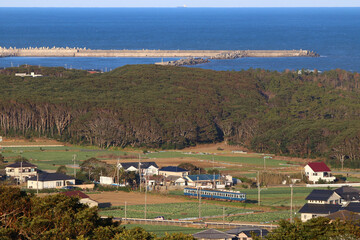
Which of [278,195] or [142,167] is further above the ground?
[142,167]

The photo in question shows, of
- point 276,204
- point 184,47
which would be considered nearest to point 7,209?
point 276,204

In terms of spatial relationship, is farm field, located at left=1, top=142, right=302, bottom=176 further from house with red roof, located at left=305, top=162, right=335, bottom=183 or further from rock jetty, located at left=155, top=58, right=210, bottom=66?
rock jetty, located at left=155, top=58, right=210, bottom=66

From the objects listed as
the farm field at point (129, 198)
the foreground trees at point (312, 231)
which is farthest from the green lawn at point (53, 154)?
the foreground trees at point (312, 231)

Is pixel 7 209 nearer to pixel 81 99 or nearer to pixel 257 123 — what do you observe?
pixel 257 123

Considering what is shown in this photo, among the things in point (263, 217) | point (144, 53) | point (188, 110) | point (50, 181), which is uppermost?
point (144, 53)

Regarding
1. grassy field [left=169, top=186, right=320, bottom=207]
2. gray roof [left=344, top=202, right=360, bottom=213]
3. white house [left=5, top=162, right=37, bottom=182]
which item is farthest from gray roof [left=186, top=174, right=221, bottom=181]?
gray roof [left=344, top=202, right=360, bottom=213]

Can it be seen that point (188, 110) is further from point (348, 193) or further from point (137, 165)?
point (348, 193)

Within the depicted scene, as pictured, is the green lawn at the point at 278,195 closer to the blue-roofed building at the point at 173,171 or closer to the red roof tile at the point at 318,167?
the red roof tile at the point at 318,167

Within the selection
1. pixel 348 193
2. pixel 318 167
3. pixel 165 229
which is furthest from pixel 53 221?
pixel 318 167
